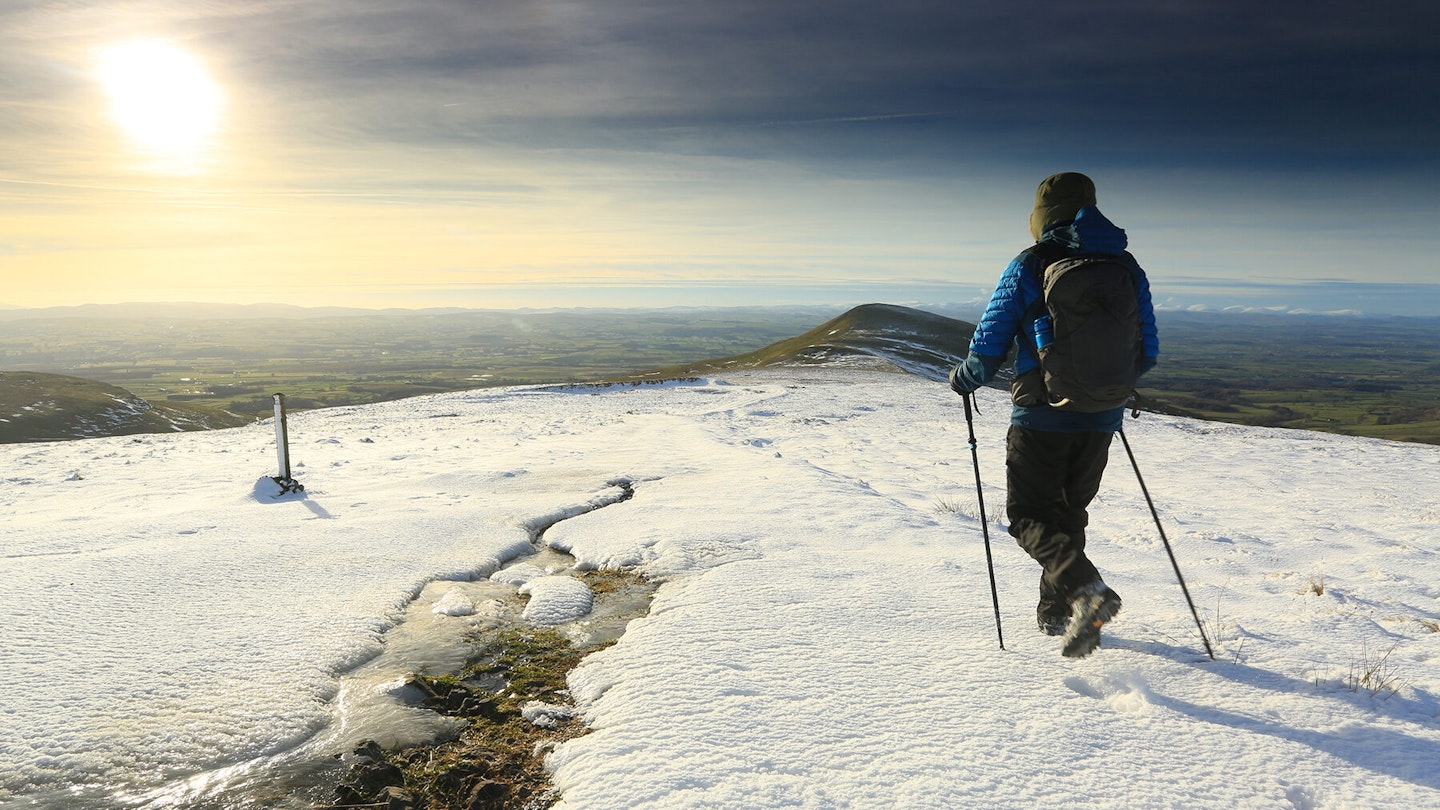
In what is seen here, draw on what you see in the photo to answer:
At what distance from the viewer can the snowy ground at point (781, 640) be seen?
10.2 ft

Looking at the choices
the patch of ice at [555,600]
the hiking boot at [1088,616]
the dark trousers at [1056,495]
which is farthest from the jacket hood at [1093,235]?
the patch of ice at [555,600]

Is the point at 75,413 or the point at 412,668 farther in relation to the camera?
the point at 75,413

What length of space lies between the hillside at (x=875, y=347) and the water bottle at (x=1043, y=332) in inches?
1436

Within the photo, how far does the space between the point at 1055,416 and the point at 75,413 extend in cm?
6995

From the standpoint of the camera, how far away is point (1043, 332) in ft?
14.1

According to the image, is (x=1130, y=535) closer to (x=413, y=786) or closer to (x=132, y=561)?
(x=413, y=786)

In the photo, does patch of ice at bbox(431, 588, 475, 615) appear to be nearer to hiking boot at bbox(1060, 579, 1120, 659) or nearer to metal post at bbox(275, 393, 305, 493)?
hiking boot at bbox(1060, 579, 1120, 659)

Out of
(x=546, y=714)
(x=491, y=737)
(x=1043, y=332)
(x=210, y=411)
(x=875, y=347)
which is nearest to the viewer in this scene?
(x=491, y=737)

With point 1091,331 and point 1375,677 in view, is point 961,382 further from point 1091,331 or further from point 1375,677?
point 1375,677

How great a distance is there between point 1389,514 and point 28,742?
14.5 meters

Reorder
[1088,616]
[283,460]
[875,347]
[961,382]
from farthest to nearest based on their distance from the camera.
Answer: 1. [875,347]
2. [283,460]
3. [961,382]
4. [1088,616]

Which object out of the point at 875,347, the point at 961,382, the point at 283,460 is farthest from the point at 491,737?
the point at 875,347

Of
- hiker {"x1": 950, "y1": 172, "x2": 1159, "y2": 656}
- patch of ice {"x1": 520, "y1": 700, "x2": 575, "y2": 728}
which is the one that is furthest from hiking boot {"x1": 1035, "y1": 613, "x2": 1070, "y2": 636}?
patch of ice {"x1": 520, "y1": 700, "x2": 575, "y2": 728}

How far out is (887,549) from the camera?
22.2 feet
